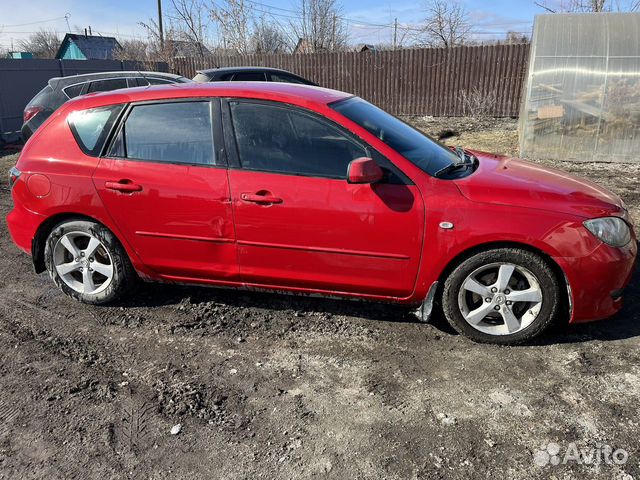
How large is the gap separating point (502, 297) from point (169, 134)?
102 inches

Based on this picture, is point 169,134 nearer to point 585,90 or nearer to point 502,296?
point 502,296

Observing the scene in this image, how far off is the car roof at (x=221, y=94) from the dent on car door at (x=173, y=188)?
78 millimetres

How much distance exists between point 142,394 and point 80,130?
2147mm

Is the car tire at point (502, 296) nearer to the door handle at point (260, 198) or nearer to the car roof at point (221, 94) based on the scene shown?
the door handle at point (260, 198)

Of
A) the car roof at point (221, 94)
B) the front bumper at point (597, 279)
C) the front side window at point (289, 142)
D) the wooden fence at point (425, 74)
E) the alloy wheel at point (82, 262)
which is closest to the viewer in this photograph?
the front bumper at point (597, 279)

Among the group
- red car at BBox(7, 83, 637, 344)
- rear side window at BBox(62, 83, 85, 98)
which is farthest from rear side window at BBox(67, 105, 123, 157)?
rear side window at BBox(62, 83, 85, 98)

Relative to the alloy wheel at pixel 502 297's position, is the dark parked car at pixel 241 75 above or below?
above

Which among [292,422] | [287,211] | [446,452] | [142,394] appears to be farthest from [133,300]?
[446,452]

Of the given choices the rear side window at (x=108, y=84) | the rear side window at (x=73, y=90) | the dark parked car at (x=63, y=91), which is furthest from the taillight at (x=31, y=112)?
the rear side window at (x=108, y=84)

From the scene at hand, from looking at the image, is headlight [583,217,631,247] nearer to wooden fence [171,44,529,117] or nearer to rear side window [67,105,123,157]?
rear side window [67,105,123,157]

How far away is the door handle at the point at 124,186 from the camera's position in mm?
3779

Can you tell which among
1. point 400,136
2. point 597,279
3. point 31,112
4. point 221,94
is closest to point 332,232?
point 400,136

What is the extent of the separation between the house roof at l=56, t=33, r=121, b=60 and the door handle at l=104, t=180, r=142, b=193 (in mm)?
38582

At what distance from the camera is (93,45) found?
40062mm
